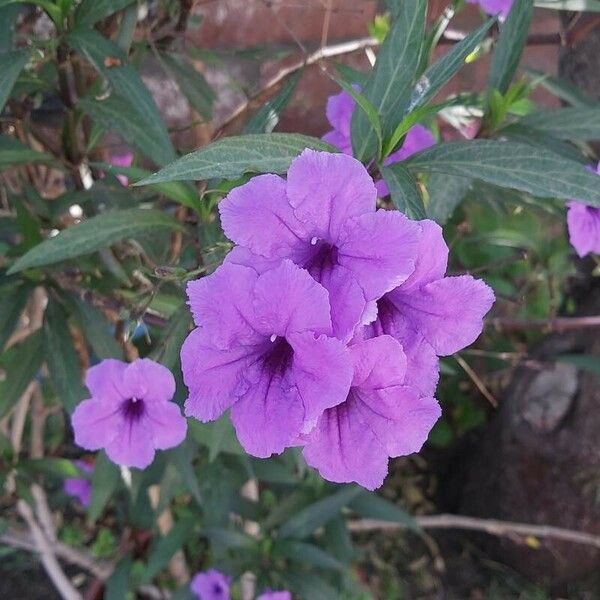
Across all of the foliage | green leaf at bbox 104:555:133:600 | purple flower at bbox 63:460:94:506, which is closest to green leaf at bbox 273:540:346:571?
the foliage

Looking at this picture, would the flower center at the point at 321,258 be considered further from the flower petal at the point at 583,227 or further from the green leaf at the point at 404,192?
the flower petal at the point at 583,227

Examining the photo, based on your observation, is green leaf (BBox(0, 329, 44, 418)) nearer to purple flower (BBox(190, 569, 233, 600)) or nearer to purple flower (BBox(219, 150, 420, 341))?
purple flower (BBox(190, 569, 233, 600))

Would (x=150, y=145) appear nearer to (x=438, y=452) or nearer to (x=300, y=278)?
(x=300, y=278)

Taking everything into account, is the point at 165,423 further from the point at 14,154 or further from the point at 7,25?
the point at 7,25

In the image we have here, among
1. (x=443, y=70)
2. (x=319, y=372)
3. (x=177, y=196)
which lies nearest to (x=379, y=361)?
(x=319, y=372)

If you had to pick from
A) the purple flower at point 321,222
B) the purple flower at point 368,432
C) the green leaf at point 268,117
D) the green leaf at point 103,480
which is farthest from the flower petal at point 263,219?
the green leaf at point 103,480

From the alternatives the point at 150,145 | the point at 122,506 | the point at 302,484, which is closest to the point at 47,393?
the point at 122,506
